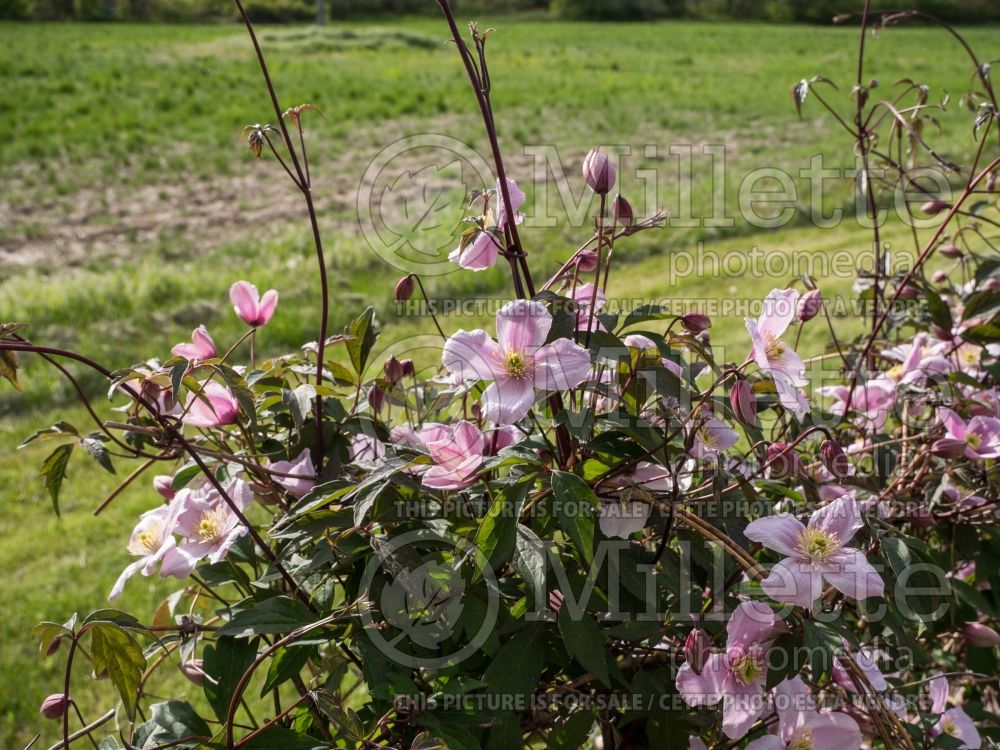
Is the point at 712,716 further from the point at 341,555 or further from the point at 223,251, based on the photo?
the point at 223,251

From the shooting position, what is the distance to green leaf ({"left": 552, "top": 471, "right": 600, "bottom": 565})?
0.65m

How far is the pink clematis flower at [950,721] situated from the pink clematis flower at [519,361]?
0.55 m

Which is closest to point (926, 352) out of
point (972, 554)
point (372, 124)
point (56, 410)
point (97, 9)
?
point (972, 554)

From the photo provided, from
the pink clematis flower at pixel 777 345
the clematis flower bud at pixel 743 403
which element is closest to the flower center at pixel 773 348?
the pink clematis flower at pixel 777 345

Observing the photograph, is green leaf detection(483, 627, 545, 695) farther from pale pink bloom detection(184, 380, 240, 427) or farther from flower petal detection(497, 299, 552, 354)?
pale pink bloom detection(184, 380, 240, 427)

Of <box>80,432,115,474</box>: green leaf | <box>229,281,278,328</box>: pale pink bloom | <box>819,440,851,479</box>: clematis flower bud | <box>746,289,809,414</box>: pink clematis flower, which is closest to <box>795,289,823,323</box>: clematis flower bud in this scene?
<box>746,289,809,414</box>: pink clematis flower

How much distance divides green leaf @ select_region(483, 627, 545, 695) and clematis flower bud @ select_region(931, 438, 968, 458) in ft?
1.51

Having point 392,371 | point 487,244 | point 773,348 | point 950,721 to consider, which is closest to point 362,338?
point 392,371

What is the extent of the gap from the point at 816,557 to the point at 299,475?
444mm

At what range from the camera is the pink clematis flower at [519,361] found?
0.71 metres

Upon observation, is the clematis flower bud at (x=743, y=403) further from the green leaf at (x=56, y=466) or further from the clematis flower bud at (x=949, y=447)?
the green leaf at (x=56, y=466)

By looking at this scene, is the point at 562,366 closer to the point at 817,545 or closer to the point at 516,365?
the point at 516,365

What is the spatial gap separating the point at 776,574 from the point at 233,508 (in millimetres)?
442

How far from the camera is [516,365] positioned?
2.37 ft
